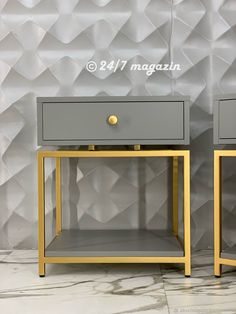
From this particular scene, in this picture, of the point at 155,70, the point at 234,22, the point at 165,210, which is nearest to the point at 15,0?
the point at 155,70

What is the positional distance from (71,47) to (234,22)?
2.03ft

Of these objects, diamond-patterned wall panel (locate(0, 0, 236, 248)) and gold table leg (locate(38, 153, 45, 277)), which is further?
diamond-patterned wall panel (locate(0, 0, 236, 248))

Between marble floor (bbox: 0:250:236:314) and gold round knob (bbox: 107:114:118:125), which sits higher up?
gold round knob (bbox: 107:114:118:125)

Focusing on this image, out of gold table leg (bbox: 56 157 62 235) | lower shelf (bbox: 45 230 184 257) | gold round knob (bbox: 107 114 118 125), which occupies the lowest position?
lower shelf (bbox: 45 230 184 257)

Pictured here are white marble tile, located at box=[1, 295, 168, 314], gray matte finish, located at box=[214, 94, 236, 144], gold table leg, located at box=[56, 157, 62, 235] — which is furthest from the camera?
gold table leg, located at box=[56, 157, 62, 235]

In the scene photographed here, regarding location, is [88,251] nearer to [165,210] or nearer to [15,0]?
[165,210]

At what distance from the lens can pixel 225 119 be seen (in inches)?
60.0

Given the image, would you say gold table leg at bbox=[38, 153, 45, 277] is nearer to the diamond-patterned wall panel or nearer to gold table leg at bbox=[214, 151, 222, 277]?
the diamond-patterned wall panel

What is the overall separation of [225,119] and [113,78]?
0.53 meters

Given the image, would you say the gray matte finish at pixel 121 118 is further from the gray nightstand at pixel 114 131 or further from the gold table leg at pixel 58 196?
the gold table leg at pixel 58 196

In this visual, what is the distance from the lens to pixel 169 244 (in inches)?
64.4

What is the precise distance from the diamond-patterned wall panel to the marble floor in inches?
10.9

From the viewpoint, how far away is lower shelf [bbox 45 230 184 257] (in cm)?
155

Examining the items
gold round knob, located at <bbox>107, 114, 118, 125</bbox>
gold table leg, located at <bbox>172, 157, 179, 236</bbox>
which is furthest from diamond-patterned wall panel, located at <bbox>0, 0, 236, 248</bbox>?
gold round knob, located at <bbox>107, 114, 118, 125</bbox>
